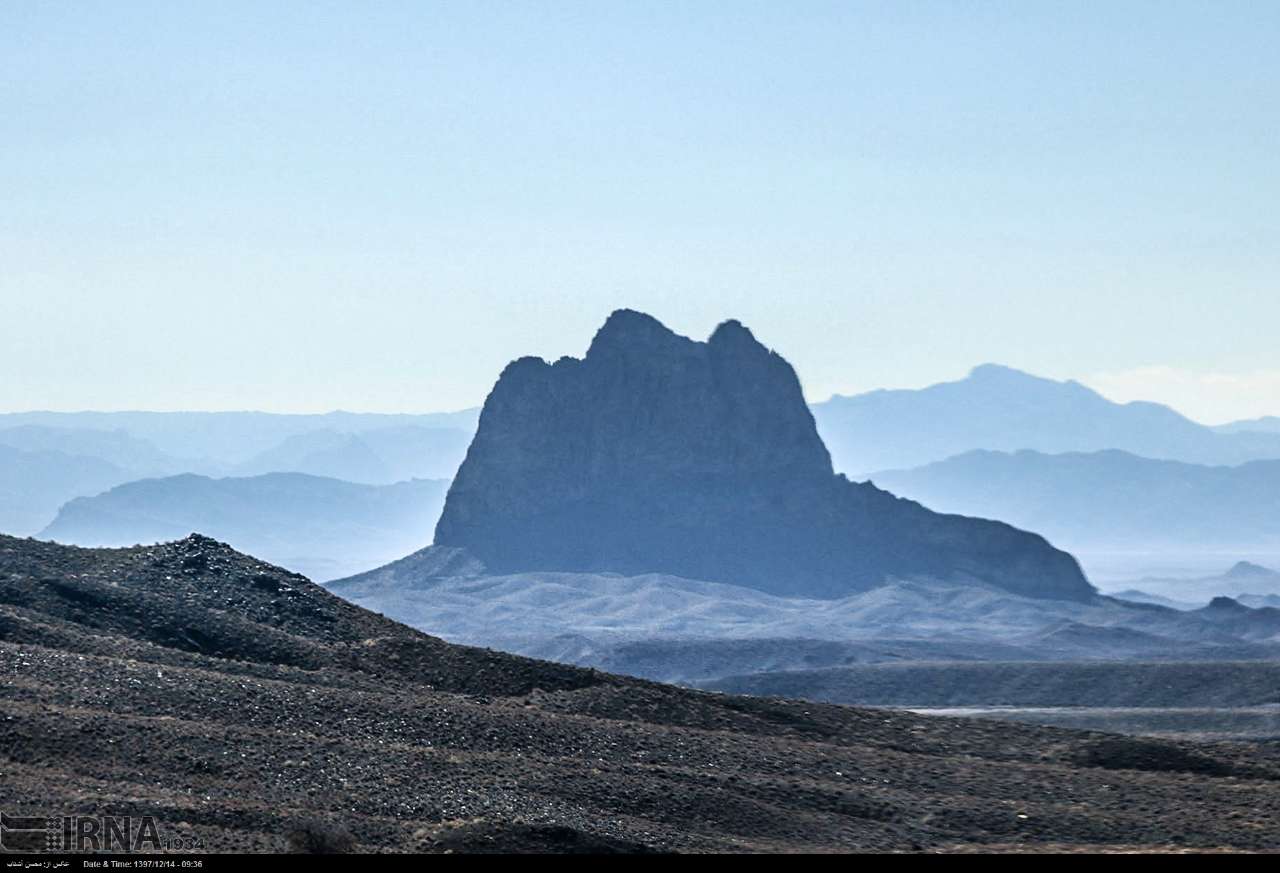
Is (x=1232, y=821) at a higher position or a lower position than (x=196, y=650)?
lower

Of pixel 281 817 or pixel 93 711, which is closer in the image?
pixel 281 817

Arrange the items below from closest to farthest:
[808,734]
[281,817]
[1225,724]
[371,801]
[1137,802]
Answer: [281,817] < [371,801] < [1137,802] < [808,734] < [1225,724]

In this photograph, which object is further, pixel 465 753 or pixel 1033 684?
pixel 1033 684

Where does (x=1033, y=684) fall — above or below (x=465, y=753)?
above

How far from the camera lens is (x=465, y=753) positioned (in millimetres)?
42719

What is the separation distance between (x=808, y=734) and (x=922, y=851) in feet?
48.7

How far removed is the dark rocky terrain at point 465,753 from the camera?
36812 millimetres

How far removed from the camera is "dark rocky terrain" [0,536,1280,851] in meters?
36.8

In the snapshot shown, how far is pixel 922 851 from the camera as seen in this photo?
125 ft

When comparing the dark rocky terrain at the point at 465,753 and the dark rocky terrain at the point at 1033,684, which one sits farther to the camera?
the dark rocky terrain at the point at 1033,684

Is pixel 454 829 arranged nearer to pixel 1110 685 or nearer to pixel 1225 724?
pixel 1225 724

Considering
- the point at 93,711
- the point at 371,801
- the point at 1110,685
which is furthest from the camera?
the point at 1110,685

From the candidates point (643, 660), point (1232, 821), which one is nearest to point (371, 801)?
point (1232, 821)

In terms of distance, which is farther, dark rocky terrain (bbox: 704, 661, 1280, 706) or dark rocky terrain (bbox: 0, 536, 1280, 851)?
dark rocky terrain (bbox: 704, 661, 1280, 706)
